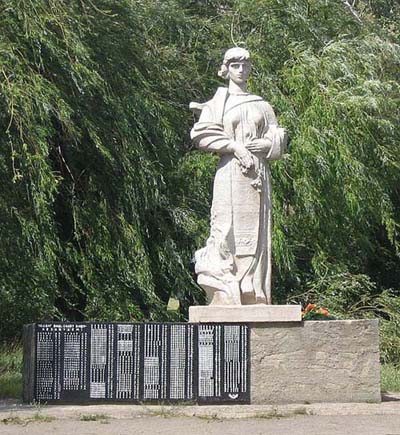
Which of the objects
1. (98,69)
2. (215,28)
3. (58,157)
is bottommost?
(58,157)

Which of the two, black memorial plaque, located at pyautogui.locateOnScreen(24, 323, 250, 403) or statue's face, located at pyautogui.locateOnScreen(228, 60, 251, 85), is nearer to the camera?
black memorial plaque, located at pyautogui.locateOnScreen(24, 323, 250, 403)

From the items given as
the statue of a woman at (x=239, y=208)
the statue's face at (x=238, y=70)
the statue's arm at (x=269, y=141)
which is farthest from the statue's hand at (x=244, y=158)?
the statue's face at (x=238, y=70)

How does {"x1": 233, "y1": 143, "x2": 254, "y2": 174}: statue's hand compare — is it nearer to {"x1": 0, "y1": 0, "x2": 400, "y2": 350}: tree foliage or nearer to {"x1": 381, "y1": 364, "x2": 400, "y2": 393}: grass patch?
{"x1": 0, "y1": 0, "x2": 400, "y2": 350}: tree foliage

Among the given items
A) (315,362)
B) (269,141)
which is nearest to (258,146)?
(269,141)

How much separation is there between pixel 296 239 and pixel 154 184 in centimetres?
276

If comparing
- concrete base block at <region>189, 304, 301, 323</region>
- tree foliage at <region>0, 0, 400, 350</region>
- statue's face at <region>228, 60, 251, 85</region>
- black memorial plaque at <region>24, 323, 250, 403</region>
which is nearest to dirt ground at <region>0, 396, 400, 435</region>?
black memorial plaque at <region>24, 323, 250, 403</region>

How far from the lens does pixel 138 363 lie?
36.7 feet

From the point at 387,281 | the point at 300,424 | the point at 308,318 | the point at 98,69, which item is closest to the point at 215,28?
the point at 98,69

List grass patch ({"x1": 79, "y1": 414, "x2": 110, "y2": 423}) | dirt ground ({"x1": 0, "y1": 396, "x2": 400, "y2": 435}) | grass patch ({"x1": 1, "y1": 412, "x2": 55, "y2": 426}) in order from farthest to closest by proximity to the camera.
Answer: grass patch ({"x1": 79, "y1": 414, "x2": 110, "y2": 423}), grass patch ({"x1": 1, "y1": 412, "x2": 55, "y2": 426}), dirt ground ({"x1": 0, "y1": 396, "x2": 400, "y2": 435})

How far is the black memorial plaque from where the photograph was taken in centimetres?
1113

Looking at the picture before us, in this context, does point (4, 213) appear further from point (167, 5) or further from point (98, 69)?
point (167, 5)

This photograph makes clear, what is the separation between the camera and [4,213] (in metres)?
14.4

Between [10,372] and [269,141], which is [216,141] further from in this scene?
[10,372]

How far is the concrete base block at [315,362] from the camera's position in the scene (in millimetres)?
11328
